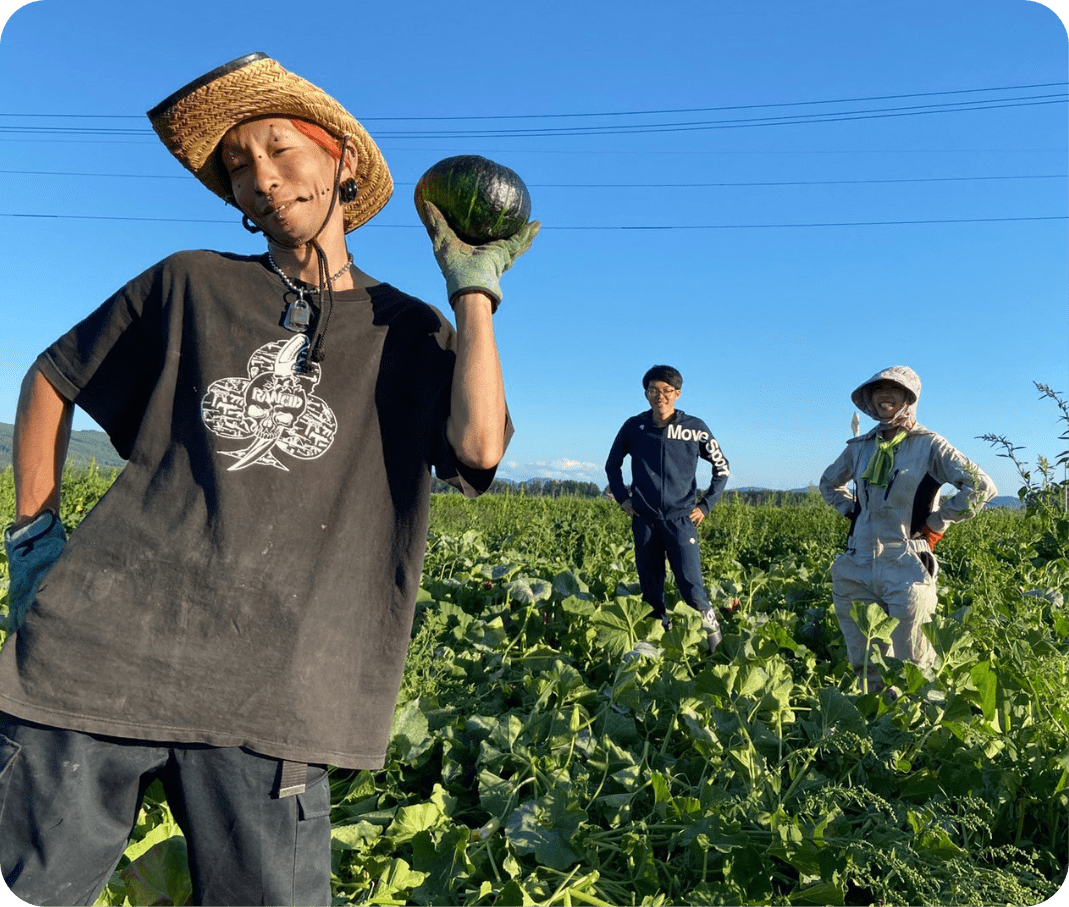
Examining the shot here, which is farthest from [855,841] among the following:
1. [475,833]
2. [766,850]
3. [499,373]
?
[499,373]

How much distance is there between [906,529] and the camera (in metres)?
4.63

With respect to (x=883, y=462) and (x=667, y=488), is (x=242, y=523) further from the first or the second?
(x=667, y=488)

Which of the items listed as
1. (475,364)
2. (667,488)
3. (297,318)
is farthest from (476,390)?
(667,488)

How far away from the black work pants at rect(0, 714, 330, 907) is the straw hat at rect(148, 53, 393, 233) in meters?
1.43

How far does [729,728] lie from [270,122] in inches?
109

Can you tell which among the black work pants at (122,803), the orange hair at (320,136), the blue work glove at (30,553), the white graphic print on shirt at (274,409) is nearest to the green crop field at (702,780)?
the black work pants at (122,803)

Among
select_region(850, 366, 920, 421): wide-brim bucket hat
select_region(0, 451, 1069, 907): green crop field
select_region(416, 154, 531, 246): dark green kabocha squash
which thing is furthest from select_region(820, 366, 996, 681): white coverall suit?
select_region(416, 154, 531, 246): dark green kabocha squash

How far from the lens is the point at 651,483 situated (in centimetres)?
608

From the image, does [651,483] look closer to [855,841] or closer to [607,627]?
[607,627]

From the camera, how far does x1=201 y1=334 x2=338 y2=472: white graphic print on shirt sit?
5.66 ft

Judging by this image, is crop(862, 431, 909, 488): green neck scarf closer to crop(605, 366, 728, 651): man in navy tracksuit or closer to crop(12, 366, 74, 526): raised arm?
crop(605, 366, 728, 651): man in navy tracksuit

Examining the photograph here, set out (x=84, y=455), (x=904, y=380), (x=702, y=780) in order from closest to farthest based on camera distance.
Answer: (x=702, y=780) → (x=904, y=380) → (x=84, y=455)

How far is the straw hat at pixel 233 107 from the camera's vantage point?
1.92 m

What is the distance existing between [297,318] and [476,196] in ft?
1.83
